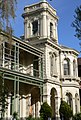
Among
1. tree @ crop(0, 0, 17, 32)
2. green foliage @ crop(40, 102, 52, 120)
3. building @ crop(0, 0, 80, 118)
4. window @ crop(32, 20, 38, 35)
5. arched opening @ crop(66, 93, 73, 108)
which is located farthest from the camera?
arched opening @ crop(66, 93, 73, 108)

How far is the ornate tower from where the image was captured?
3494 centimetres

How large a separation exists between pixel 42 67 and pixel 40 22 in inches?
243

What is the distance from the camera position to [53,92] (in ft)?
114

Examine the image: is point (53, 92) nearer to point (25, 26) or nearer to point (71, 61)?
point (71, 61)

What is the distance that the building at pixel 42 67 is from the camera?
30562 millimetres

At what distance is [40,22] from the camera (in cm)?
3525

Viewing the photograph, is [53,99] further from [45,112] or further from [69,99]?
[45,112]

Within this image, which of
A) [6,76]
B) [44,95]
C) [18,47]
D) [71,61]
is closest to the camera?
[6,76]

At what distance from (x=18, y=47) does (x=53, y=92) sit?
9.27m

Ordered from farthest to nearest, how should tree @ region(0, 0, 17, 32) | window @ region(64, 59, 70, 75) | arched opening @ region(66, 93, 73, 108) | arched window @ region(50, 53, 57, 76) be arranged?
window @ region(64, 59, 70, 75) → arched opening @ region(66, 93, 73, 108) → arched window @ region(50, 53, 57, 76) → tree @ region(0, 0, 17, 32)

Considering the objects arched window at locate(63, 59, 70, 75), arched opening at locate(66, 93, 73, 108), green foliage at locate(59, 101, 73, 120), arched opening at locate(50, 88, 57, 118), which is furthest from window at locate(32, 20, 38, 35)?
green foliage at locate(59, 101, 73, 120)

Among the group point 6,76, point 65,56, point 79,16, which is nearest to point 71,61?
point 65,56

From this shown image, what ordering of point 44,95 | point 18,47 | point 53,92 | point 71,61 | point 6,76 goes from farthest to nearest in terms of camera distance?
point 71,61, point 53,92, point 44,95, point 18,47, point 6,76

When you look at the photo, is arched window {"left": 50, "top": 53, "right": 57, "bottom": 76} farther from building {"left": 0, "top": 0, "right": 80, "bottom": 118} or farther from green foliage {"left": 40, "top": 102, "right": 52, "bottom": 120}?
green foliage {"left": 40, "top": 102, "right": 52, "bottom": 120}
